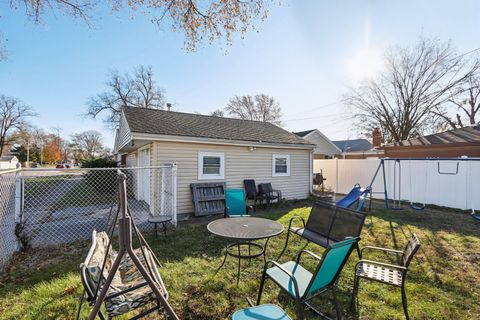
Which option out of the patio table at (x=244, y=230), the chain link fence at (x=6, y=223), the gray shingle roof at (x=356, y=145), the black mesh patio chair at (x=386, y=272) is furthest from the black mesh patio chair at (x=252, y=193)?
the gray shingle roof at (x=356, y=145)

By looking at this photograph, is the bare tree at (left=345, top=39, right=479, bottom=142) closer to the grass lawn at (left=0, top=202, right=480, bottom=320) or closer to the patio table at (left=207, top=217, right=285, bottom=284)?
the grass lawn at (left=0, top=202, right=480, bottom=320)

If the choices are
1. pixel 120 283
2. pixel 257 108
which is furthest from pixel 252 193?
pixel 257 108

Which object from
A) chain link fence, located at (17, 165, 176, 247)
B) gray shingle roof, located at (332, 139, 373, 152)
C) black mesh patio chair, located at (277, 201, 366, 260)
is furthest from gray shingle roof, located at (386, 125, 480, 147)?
gray shingle roof, located at (332, 139, 373, 152)

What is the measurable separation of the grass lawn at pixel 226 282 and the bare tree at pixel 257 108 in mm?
28570

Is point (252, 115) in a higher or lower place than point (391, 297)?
higher

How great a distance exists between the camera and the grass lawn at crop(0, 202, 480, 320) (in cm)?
265

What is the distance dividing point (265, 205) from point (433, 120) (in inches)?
766

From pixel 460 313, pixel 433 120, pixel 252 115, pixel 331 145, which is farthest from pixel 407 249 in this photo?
pixel 252 115

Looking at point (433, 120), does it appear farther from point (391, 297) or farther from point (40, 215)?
point (40, 215)

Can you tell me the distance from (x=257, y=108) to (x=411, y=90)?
18.9 m

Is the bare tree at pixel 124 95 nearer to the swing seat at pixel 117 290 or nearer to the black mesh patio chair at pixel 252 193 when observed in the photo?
the black mesh patio chair at pixel 252 193

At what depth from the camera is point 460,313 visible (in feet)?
8.75

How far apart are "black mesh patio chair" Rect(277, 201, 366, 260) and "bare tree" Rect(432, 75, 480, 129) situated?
64.2 ft

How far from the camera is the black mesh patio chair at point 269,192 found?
839 centimetres
